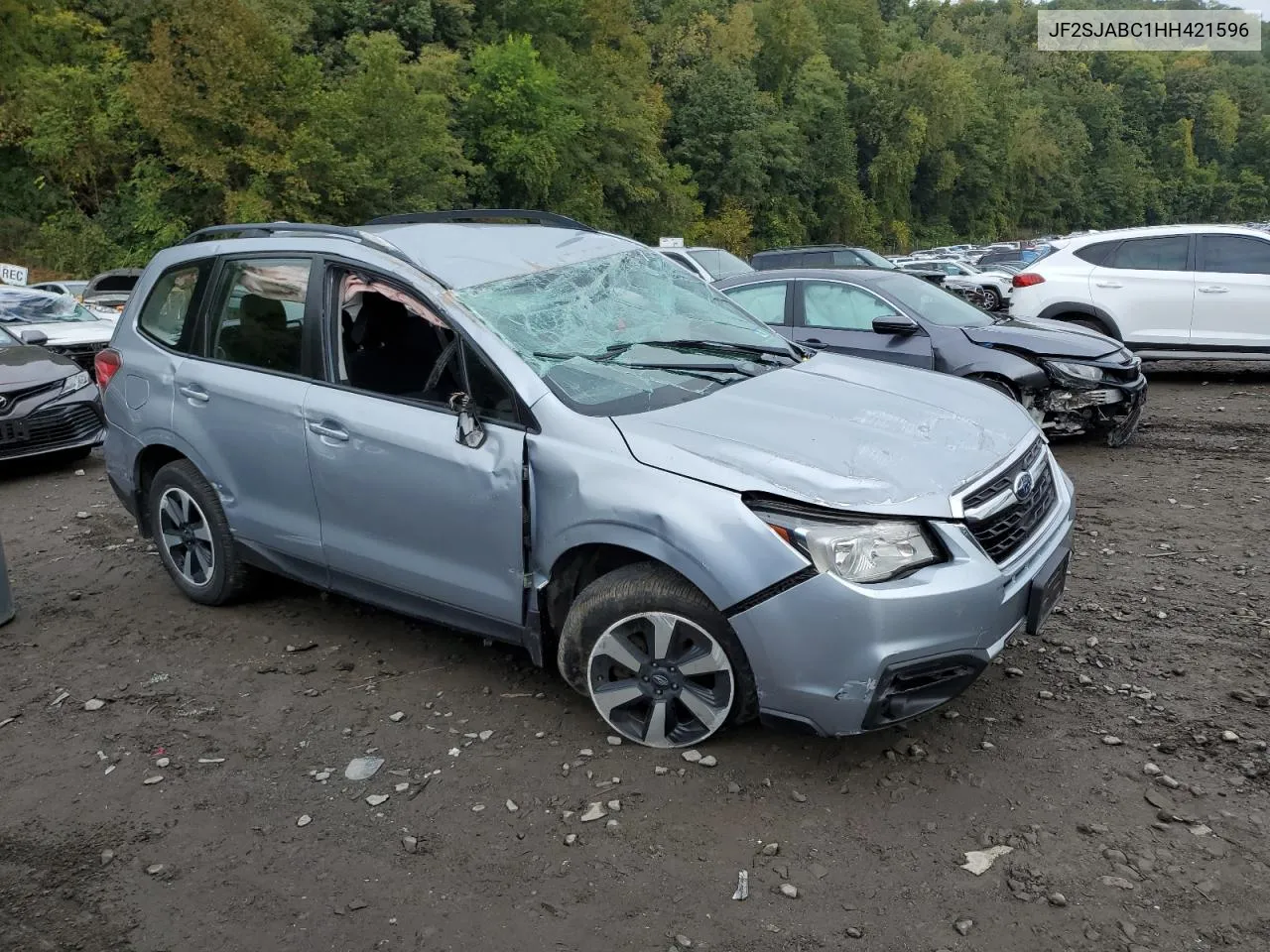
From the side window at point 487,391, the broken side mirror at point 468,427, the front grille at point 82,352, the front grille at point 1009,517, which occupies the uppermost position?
the side window at point 487,391

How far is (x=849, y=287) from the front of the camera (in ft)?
28.4

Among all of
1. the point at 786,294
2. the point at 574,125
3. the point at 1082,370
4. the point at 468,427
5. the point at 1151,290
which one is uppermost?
the point at 574,125

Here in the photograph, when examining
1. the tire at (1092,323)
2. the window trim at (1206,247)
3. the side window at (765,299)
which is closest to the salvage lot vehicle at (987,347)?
the side window at (765,299)

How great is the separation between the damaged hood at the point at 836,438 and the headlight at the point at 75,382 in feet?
22.5

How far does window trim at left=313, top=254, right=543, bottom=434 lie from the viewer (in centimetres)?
375

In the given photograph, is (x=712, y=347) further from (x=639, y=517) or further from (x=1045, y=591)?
(x=1045, y=591)

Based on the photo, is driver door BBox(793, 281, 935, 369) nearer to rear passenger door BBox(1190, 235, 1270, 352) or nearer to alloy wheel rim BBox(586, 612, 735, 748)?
rear passenger door BBox(1190, 235, 1270, 352)

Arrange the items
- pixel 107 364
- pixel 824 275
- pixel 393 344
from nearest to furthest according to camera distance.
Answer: pixel 393 344 < pixel 107 364 < pixel 824 275

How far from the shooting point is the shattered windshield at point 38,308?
12.5m

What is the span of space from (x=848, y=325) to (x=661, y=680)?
18.2 ft

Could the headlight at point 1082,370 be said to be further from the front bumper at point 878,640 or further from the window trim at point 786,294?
the front bumper at point 878,640

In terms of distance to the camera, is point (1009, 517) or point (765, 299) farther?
point (765, 299)

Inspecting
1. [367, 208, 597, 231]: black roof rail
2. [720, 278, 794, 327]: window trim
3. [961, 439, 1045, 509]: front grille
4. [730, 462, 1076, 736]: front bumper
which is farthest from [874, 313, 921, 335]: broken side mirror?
[730, 462, 1076, 736]: front bumper

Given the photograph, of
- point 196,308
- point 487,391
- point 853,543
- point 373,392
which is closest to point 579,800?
point 853,543
